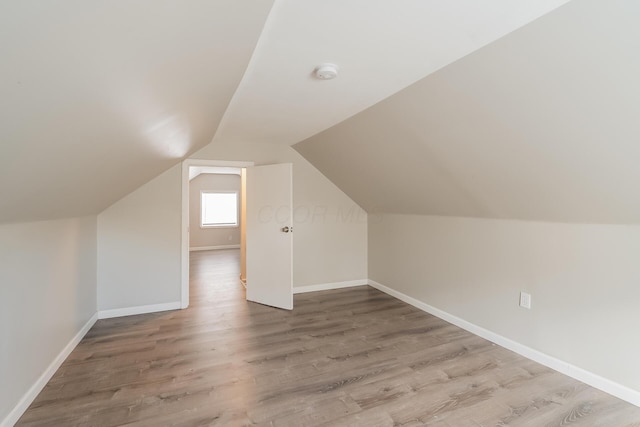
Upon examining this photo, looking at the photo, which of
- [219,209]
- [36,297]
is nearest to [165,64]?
[36,297]

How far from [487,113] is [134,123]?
6.90 feet

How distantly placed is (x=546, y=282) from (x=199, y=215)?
8.00 meters

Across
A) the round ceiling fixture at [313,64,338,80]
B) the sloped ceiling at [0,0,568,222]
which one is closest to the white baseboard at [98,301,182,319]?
the sloped ceiling at [0,0,568,222]

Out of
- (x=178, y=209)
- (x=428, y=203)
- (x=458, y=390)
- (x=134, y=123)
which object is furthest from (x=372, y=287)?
(x=134, y=123)

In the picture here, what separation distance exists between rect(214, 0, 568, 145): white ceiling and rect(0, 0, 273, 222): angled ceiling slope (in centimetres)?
18

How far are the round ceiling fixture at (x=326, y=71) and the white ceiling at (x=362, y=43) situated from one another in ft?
0.13

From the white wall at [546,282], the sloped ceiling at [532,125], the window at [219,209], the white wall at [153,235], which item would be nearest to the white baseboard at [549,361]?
the white wall at [546,282]

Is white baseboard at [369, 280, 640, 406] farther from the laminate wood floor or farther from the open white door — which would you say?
the open white door

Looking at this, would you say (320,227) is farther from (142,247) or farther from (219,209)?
(219,209)

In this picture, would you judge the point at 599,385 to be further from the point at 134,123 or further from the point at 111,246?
the point at 111,246

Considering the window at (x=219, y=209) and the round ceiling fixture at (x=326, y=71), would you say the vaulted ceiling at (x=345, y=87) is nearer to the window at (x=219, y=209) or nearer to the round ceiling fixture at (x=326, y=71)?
the round ceiling fixture at (x=326, y=71)

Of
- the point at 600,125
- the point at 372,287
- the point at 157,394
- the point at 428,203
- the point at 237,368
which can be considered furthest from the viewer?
the point at 372,287

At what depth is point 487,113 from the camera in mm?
1913

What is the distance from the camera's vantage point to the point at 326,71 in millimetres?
1870
